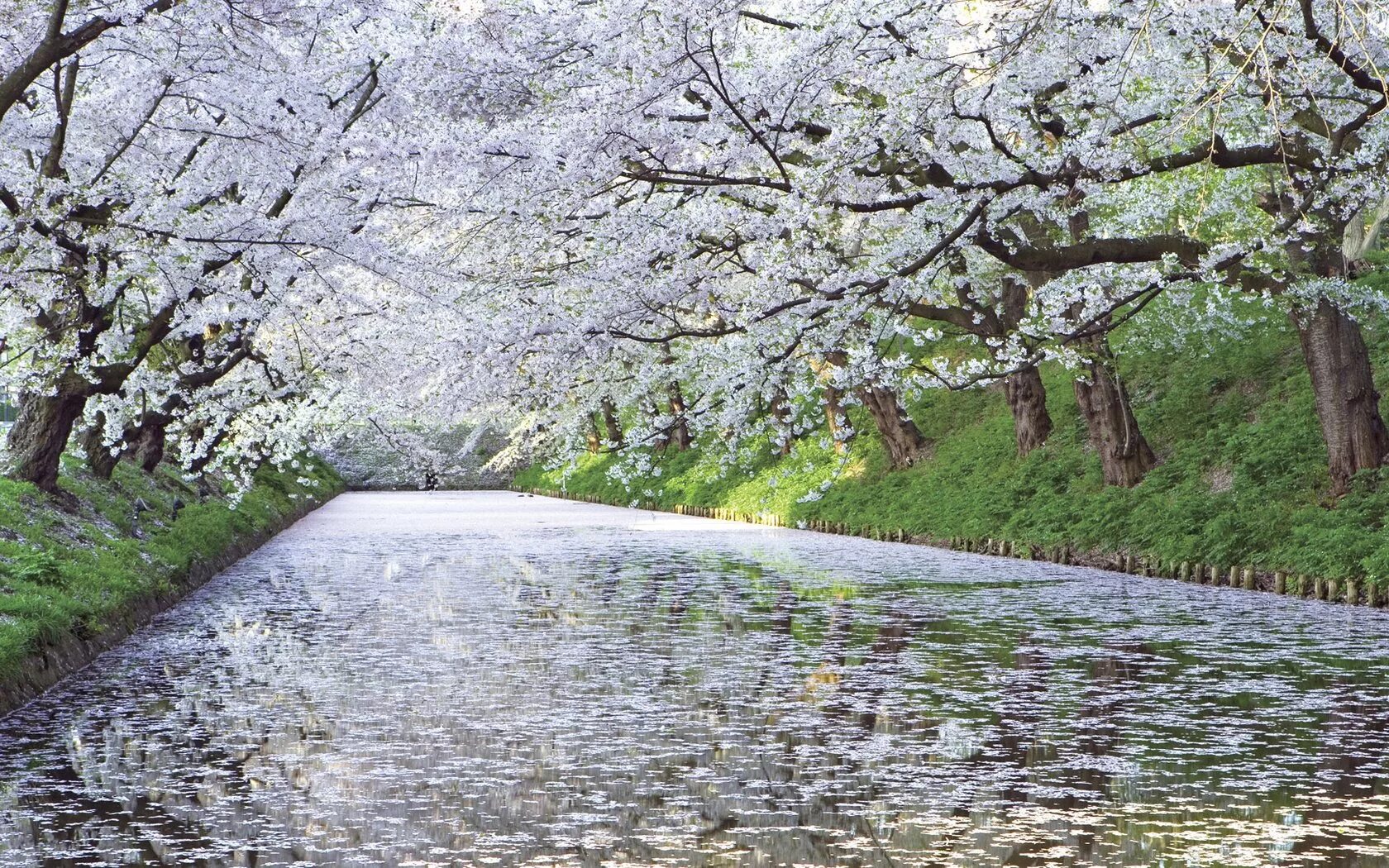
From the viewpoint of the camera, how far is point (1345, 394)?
2100cm

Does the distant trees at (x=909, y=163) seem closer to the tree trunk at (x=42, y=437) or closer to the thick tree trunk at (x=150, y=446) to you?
the tree trunk at (x=42, y=437)

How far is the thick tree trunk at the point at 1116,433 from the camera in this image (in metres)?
26.4

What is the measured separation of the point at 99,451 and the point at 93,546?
8439mm

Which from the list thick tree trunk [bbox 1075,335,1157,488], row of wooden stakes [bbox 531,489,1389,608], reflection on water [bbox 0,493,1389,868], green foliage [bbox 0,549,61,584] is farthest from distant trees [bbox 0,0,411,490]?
thick tree trunk [bbox 1075,335,1157,488]

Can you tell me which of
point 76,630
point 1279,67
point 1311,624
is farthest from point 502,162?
point 1311,624

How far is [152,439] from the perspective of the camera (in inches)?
1379

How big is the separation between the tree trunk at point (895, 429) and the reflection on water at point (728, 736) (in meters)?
16.6

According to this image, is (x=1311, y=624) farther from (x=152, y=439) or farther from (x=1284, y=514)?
(x=152, y=439)

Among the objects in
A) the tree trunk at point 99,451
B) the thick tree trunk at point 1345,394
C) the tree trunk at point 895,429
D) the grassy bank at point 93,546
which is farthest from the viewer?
the tree trunk at point 895,429

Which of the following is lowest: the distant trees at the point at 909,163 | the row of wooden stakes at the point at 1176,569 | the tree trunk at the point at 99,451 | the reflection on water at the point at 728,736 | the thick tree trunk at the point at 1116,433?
the reflection on water at the point at 728,736

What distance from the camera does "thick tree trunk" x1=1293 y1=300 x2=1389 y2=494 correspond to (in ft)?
68.5

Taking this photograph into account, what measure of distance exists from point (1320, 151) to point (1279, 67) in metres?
1.54

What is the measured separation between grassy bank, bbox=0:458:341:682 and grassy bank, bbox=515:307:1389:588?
10.8 meters

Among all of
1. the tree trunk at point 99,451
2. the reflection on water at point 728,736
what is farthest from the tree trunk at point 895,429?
the tree trunk at point 99,451
